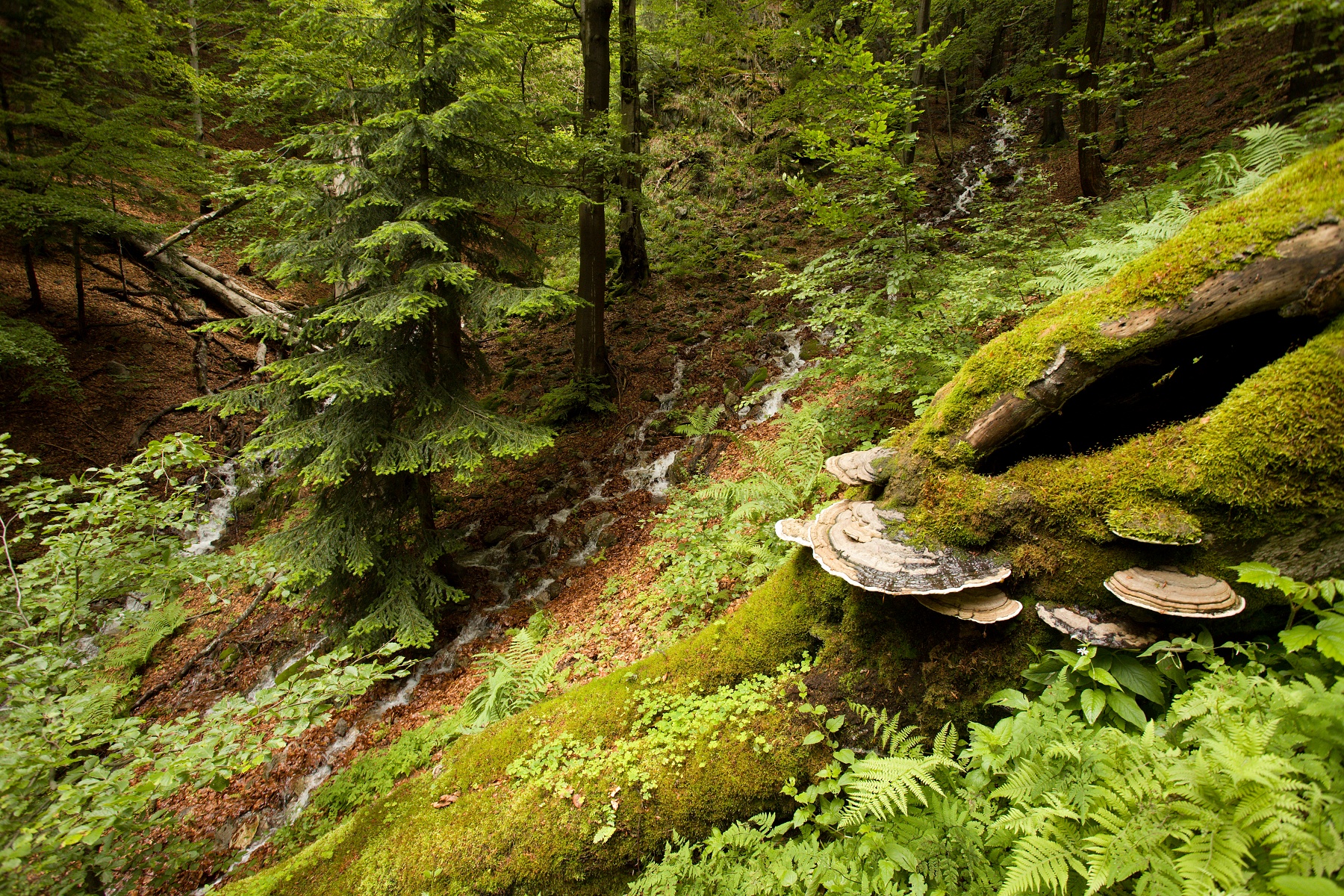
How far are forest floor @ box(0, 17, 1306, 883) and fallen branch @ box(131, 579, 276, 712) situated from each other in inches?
6.4

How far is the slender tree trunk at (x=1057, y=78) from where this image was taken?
14.0m

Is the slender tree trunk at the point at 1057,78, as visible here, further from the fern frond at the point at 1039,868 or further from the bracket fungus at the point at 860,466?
the fern frond at the point at 1039,868

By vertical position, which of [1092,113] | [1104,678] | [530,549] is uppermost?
[1092,113]

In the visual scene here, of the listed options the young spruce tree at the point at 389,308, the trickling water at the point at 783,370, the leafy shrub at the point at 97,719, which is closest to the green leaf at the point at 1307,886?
the leafy shrub at the point at 97,719

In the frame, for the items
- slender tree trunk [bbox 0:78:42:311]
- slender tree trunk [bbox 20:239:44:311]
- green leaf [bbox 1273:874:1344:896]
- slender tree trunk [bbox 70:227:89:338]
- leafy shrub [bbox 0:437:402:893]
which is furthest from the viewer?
slender tree trunk [bbox 20:239:44:311]

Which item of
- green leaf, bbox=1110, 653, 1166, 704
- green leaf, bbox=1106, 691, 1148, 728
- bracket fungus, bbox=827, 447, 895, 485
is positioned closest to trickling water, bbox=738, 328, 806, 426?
bracket fungus, bbox=827, 447, 895, 485

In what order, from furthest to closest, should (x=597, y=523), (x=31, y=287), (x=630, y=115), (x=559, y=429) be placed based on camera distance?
(x=31, y=287) < (x=630, y=115) < (x=559, y=429) < (x=597, y=523)

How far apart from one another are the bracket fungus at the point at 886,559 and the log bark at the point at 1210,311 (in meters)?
0.67

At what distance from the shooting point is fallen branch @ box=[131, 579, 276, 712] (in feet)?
26.0

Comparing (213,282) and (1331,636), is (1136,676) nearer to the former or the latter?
(1331,636)

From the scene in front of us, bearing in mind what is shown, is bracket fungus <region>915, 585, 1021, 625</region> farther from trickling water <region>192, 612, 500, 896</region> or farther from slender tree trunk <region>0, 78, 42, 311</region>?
slender tree trunk <region>0, 78, 42, 311</region>

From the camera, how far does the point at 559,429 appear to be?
9938mm

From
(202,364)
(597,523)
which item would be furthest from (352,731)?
(202,364)

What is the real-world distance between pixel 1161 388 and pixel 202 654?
41.2 feet
